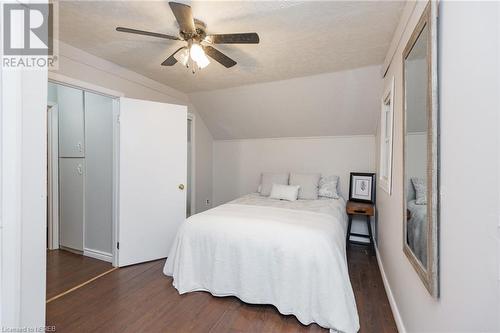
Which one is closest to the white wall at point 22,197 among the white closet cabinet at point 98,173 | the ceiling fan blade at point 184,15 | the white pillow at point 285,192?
the ceiling fan blade at point 184,15

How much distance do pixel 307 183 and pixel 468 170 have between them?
108 inches

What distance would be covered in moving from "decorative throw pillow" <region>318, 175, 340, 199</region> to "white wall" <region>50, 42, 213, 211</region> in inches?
86.0

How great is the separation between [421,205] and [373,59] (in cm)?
204

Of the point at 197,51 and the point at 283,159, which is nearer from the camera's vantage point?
the point at 197,51

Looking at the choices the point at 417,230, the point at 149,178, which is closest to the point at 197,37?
the point at 149,178

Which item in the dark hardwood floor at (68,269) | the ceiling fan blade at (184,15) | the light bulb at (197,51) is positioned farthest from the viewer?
the dark hardwood floor at (68,269)

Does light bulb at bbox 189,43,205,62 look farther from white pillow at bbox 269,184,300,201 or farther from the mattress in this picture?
white pillow at bbox 269,184,300,201

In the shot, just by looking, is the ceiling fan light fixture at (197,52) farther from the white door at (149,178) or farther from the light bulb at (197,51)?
the white door at (149,178)

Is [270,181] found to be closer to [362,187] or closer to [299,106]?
[299,106]

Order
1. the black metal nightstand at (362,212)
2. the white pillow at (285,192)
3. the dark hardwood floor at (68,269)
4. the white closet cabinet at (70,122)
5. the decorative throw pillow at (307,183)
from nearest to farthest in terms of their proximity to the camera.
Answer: the dark hardwood floor at (68,269), the white closet cabinet at (70,122), the black metal nightstand at (362,212), the white pillow at (285,192), the decorative throw pillow at (307,183)

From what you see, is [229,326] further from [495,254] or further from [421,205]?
[495,254]

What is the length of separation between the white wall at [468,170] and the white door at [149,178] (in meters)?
2.69

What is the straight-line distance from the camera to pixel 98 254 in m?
2.88

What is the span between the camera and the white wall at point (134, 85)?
232 cm
